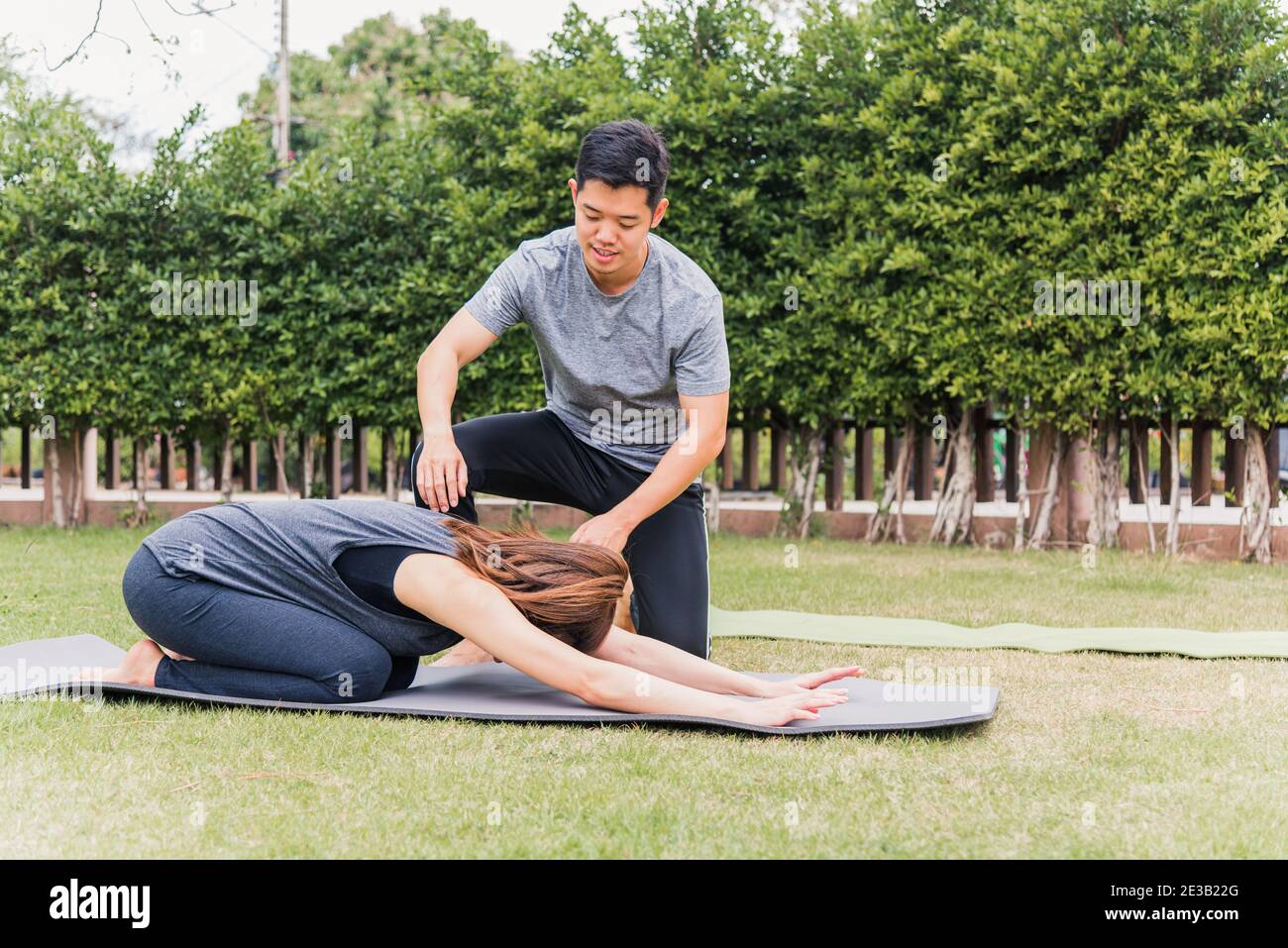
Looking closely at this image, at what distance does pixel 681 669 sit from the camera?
3271mm

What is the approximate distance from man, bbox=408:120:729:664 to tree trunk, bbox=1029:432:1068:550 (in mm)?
4545

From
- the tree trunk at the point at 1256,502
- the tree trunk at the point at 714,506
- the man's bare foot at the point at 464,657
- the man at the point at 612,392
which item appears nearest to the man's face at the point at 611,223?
the man at the point at 612,392

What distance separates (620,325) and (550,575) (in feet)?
3.88

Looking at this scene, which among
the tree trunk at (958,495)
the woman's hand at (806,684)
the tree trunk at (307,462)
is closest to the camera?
the woman's hand at (806,684)

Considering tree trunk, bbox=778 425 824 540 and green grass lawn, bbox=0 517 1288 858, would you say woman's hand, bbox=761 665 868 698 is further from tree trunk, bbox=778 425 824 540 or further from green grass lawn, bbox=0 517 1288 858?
tree trunk, bbox=778 425 824 540

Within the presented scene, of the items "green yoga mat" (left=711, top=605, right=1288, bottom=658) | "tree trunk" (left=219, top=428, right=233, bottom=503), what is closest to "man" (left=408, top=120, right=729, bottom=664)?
"green yoga mat" (left=711, top=605, right=1288, bottom=658)

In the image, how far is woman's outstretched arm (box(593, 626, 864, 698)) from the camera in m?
3.25

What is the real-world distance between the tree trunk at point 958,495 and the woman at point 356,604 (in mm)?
5442

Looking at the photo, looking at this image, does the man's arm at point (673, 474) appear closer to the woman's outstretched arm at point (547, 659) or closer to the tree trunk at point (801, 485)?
the woman's outstretched arm at point (547, 659)

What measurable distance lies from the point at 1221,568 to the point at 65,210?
7.98 metres

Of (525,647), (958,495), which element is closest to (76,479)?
(958,495)

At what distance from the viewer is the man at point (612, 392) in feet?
11.4
